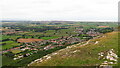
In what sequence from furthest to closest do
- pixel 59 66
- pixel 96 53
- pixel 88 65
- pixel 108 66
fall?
1. pixel 96 53
2. pixel 59 66
3. pixel 88 65
4. pixel 108 66

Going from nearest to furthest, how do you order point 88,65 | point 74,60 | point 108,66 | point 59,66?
point 108,66, point 88,65, point 59,66, point 74,60

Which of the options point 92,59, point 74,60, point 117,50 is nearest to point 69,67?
point 74,60

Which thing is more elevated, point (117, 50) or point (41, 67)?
point (117, 50)

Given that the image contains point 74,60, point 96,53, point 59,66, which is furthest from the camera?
point 96,53

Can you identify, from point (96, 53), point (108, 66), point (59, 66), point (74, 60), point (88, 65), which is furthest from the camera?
point (96, 53)

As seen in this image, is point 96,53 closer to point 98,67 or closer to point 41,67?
point 98,67

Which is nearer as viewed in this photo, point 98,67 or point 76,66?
point 98,67

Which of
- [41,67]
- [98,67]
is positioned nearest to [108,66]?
[98,67]

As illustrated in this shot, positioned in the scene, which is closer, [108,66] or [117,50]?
[108,66]

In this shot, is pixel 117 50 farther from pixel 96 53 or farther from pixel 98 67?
pixel 98 67
